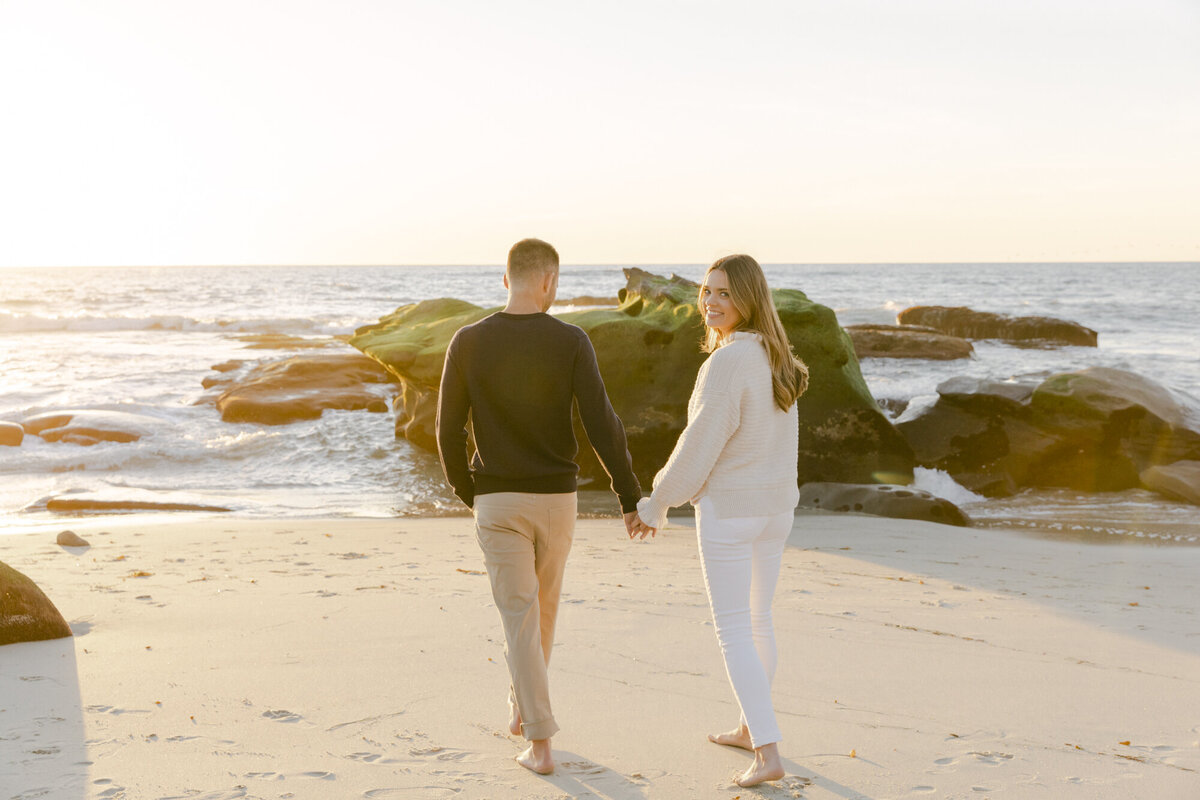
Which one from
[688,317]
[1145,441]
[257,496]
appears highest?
[688,317]

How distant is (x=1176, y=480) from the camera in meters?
10.5

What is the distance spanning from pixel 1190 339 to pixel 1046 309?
55.0ft

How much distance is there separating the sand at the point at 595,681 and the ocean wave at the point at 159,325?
3262cm

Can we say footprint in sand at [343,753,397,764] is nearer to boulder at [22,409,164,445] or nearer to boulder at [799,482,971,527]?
boulder at [799,482,971,527]

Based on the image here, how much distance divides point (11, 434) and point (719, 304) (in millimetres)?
13255

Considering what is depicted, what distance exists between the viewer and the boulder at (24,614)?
15.9ft

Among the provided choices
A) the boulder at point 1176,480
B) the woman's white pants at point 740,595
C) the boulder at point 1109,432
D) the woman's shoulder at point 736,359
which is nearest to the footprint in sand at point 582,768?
the woman's white pants at point 740,595

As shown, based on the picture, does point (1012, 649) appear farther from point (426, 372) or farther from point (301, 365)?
point (301, 365)

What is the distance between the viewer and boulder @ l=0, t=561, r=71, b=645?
4859mm

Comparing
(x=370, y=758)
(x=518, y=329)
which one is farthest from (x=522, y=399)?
(x=370, y=758)

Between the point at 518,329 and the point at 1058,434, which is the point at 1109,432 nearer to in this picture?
the point at 1058,434

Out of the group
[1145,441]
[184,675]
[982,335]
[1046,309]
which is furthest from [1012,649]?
[1046,309]

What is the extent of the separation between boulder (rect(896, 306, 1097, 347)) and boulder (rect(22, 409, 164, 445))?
2772cm

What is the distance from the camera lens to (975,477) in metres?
11.5
